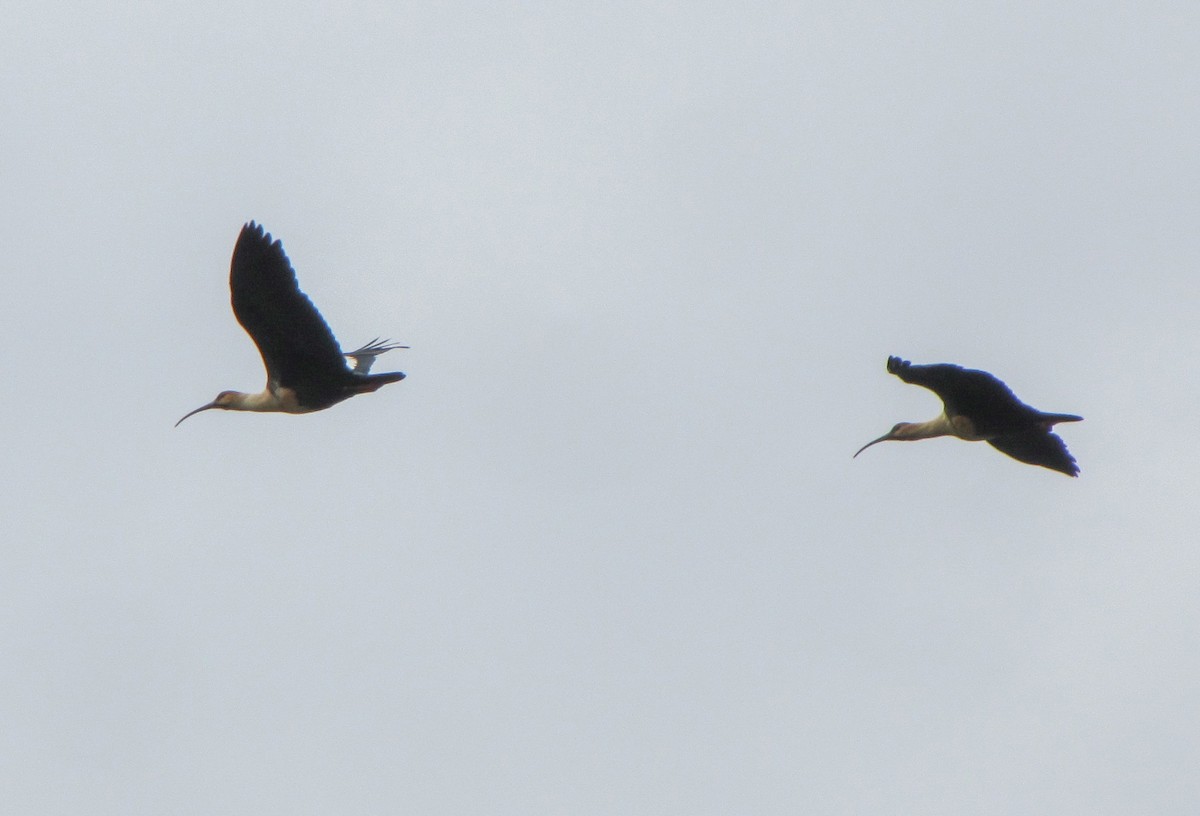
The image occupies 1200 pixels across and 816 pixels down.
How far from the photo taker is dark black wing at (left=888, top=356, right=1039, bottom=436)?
68.7ft

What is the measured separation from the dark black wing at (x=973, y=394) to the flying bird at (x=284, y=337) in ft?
16.9

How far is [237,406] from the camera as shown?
76.1ft

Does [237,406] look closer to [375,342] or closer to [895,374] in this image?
[375,342]

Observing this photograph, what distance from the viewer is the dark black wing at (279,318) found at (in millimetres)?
20203

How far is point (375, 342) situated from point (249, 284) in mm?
3337

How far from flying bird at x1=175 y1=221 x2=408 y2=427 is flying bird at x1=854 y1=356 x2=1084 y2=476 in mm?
5411

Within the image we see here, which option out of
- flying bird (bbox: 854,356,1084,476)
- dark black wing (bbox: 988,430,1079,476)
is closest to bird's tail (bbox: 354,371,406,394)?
flying bird (bbox: 854,356,1084,476)

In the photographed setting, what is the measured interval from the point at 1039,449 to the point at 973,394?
166cm

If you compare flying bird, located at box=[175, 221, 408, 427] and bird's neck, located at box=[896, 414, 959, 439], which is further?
bird's neck, located at box=[896, 414, 959, 439]

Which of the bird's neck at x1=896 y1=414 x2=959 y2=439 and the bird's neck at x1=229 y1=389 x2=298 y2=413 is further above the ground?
the bird's neck at x1=896 y1=414 x2=959 y2=439

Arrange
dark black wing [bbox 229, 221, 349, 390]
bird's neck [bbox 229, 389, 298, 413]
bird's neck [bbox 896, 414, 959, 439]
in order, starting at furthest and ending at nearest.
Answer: bird's neck [bbox 896, 414, 959, 439] → bird's neck [bbox 229, 389, 298, 413] → dark black wing [bbox 229, 221, 349, 390]

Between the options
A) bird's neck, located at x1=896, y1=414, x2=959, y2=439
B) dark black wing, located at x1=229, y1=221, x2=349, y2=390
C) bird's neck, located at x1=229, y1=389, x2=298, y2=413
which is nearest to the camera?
dark black wing, located at x1=229, y1=221, x2=349, y2=390

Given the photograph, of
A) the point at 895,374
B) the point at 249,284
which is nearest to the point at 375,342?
the point at 249,284

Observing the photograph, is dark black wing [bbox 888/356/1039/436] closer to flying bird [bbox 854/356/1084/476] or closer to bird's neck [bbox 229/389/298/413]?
flying bird [bbox 854/356/1084/476]
